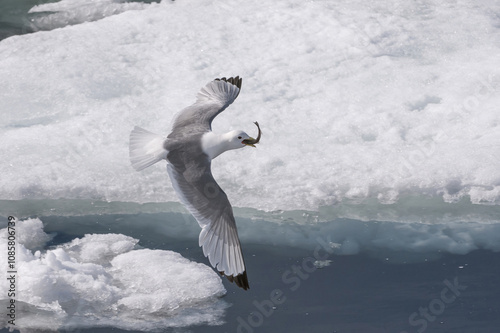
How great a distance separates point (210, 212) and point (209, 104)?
903 mm

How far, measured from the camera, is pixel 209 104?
4.51 m

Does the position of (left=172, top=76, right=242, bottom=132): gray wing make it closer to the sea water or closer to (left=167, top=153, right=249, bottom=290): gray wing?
(left=167, top=153, right=249, bottom=290): gray wing

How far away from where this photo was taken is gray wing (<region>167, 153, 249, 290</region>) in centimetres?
373

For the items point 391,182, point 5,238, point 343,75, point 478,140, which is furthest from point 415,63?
point 5,238

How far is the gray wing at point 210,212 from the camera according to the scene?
3729 mm

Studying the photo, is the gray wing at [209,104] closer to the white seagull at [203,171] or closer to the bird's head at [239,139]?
the white seagull at [203,171]

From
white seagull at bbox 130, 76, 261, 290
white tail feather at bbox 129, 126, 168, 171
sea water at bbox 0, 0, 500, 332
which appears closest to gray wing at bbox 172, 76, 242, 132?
white seagull at bbox 130, 76, 261, 290

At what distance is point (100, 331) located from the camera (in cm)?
361

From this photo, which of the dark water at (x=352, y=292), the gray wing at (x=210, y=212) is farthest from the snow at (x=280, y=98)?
the gray wing at (x=210, y=212)

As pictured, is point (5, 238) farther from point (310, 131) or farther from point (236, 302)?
point (310, 131)

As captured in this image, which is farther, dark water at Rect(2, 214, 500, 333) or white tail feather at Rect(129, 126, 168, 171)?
white tail feather at Rect(129, 126, 168, 171)

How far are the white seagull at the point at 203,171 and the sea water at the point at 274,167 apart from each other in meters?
0.29

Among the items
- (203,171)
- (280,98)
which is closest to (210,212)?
(203,171)

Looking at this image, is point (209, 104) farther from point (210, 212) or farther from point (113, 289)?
point (113, 289)
